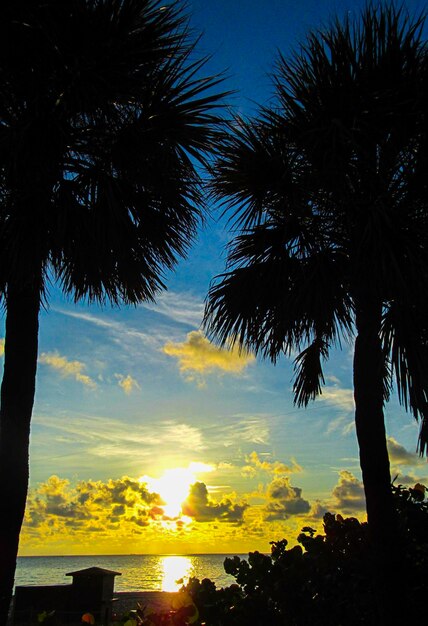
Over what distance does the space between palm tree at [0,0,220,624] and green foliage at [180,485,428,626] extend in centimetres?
204

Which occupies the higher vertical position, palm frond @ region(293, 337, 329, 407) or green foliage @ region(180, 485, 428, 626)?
palm frond @ region(293, 337, 329, 407)

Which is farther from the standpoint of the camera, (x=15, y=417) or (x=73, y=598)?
(x=73, y=598)

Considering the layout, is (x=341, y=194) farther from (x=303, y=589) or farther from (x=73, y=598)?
(x=73, y=598)

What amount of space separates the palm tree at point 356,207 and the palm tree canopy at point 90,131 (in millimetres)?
903

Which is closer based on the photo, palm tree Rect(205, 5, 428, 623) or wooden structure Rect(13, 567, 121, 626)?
palm tree Rect(205, 5, 428, 623)

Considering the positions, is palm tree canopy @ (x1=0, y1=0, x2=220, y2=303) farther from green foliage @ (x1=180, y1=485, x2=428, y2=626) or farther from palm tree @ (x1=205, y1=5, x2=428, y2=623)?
green foliage @ (x1=180, y1=485, x2=428, y2=626)

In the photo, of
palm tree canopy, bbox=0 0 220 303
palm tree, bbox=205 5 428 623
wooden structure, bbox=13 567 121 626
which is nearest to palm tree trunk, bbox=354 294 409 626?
palm tree, bbox=205 5 428 623

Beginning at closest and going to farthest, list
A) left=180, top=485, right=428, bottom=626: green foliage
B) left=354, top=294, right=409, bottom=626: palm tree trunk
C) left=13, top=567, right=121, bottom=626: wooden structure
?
left=354, top=294, right=409, bottom=626: palm tree trunk
left=180, top=485, right=428, bottom=626: green foliage
left=13, top=567, right=121, bottom=626: wooden structure

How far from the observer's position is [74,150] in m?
6.11

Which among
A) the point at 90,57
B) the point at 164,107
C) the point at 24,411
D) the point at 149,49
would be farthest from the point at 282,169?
the point at 24,411

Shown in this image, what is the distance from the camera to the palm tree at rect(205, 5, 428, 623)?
571 centimetres

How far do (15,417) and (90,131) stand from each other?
9.83ft

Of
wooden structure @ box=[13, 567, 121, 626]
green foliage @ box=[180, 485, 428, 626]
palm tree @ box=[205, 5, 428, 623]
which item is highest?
palm tree @ box=[205, 5, 428, 623]

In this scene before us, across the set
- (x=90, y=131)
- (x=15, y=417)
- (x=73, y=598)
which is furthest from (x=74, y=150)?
(x=73, y=598)
